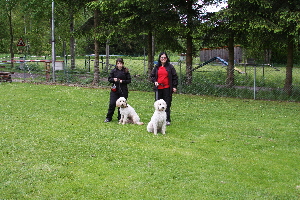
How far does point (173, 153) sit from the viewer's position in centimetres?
717

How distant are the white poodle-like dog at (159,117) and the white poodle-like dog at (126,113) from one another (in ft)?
3.53

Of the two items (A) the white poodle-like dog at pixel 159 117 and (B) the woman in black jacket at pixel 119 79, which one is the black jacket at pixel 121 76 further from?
(A) the white poodle-like dog at pixel 159 117

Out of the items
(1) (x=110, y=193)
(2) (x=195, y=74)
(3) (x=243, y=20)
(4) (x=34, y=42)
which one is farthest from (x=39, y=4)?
(1) (x=110, y=193)

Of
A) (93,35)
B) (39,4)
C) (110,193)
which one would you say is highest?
(39,4)

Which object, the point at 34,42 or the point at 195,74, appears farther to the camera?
the point at 34,42

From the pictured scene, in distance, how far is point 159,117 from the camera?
854 cm

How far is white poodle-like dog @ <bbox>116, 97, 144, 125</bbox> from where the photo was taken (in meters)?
9.52

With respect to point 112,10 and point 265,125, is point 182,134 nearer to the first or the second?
point 265,125

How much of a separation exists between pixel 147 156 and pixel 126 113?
2930 mm

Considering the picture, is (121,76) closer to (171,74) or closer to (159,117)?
(171,74)

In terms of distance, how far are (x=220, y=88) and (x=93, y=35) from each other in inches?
272

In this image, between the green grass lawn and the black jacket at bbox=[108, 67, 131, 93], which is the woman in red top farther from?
the green grass lawn

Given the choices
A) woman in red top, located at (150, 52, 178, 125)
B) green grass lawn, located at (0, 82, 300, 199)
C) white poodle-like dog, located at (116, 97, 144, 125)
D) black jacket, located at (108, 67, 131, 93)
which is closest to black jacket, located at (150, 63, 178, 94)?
woman in red top, located at (150, 52, 178, 125)

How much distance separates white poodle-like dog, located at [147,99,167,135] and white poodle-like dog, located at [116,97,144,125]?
3.53ft
